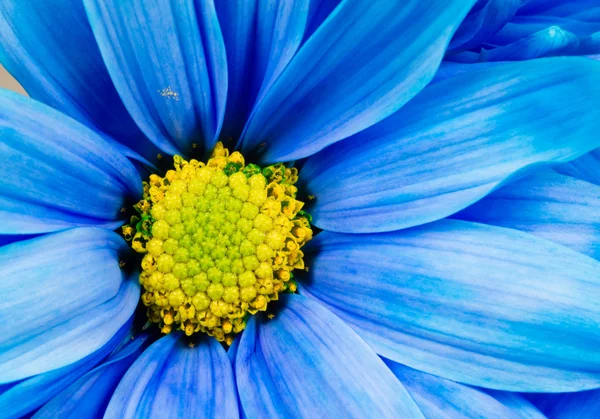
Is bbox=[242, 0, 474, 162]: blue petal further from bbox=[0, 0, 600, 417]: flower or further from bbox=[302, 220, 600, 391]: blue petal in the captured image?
bbox=[302, 220, 600, 391]: blue petal

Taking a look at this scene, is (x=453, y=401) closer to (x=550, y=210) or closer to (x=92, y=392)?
(x=550, y=210)

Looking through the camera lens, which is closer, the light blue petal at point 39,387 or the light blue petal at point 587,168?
the light blue petal at point 39,387

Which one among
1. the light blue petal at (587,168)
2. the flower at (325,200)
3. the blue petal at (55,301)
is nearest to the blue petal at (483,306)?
the flower at (325,200)

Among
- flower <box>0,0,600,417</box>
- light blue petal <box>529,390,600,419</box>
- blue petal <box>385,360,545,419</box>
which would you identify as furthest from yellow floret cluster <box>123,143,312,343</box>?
light blue petal <box>529,390,600,419</box>

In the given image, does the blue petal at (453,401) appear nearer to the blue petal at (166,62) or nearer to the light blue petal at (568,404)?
the light blue petal at (568,404)

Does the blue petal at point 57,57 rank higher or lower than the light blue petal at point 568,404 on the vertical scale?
higher

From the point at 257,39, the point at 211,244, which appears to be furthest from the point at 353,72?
the point at 211,244
